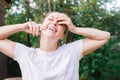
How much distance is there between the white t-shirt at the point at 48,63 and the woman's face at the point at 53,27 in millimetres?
100

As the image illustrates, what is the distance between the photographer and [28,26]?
1787mm

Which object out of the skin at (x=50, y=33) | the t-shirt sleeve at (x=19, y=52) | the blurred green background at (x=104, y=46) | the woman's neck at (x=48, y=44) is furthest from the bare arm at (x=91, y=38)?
the blurred green background at (x=104, y=46)

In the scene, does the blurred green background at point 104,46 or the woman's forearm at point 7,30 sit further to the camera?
the blurred green background at point 104,46

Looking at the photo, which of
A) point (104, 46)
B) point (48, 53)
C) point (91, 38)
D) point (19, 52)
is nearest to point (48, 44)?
point (48, 53)

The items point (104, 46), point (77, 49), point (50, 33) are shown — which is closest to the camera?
point (50, 33)

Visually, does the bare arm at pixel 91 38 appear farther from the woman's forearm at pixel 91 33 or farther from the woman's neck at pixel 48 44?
the woman's neck at pixel 48 44

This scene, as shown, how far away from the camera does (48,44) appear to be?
171 centimetres

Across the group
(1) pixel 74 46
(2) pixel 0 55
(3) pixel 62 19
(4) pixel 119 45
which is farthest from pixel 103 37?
(2) pixel 0 55

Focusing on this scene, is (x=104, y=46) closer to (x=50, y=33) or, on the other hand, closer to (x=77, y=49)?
(x=77, y=49)

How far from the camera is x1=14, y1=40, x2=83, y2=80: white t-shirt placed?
1.68 metres

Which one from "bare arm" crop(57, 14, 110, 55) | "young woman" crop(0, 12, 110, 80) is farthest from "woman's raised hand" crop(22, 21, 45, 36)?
"bare arm" crop(57, 14, 110, 55)

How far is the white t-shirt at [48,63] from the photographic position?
1.68 metres

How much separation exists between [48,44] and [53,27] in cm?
9

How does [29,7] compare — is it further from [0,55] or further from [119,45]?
[119,45]
